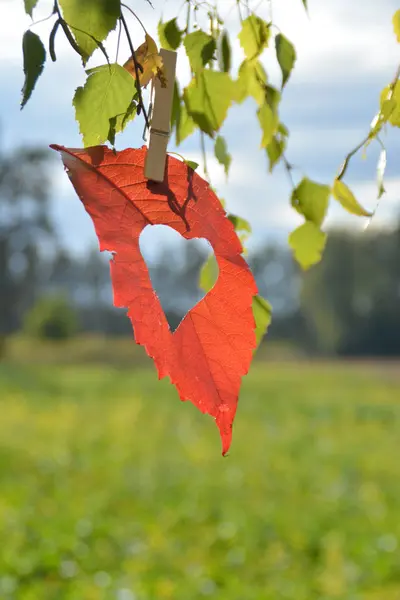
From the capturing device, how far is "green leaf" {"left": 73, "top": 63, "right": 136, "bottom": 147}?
0.57 meters

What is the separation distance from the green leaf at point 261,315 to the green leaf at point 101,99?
0.89 ft

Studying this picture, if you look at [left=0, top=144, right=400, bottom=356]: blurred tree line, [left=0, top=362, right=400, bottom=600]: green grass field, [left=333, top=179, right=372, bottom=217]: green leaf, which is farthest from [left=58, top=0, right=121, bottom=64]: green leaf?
[left=0, top=144, right=400, bottom=356]: blurred tree line

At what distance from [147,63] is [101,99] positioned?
4 cm

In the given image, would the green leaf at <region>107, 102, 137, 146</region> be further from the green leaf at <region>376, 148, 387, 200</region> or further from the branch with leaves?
the green leaf at <region>376, 148, 387, 200</region>

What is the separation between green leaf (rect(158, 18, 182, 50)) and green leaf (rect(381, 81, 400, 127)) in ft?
0.67

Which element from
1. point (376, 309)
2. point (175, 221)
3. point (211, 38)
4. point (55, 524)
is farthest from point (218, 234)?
point (376, 309)

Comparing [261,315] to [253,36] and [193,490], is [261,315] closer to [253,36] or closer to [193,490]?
[253,36]

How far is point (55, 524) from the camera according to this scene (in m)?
4.52

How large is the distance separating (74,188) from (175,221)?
65mm

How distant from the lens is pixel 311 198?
2.73 ft

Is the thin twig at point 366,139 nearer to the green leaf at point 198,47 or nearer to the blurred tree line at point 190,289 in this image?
the green leaf at point 198,47

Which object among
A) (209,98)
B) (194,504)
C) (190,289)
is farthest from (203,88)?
(190,289)

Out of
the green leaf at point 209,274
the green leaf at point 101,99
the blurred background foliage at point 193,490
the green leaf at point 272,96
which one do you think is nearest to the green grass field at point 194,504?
the blurred background foliage at point 193,490

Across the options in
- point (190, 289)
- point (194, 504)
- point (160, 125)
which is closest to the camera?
point (160, 125)
